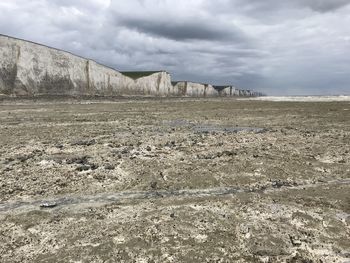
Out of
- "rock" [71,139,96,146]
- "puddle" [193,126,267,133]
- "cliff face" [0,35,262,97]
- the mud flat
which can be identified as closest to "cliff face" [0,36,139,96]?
"cliff face" [0,35,262,97]

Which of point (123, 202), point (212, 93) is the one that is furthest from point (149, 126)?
point (212, 93)

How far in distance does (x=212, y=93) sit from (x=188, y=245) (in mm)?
147265

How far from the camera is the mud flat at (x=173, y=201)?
5809mm

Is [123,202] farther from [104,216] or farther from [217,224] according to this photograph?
[217,224]

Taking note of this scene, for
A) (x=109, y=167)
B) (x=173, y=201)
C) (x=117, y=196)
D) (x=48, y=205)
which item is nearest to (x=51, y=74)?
(x=109, y=167)

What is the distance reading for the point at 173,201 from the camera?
7.94 meters

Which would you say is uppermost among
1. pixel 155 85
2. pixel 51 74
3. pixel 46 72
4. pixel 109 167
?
pixel 46 72

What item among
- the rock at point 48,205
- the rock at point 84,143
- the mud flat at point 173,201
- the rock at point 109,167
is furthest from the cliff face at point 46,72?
the rock at point 48,205

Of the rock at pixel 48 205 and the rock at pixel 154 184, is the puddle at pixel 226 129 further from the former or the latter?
the rock at pixel 48 205

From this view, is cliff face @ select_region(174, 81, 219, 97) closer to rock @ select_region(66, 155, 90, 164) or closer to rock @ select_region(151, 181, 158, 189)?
rock @ select_region(66, 155, 90, 164)

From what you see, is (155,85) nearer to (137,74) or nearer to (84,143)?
(137,74)

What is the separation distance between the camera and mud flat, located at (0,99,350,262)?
Answer: 19.1 ft

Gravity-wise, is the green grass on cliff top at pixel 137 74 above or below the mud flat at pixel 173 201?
above

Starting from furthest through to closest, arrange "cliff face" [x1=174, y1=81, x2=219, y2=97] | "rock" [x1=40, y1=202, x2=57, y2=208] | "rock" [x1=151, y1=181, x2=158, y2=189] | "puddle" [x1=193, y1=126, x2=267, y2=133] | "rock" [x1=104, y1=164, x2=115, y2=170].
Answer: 1. "cliff face" [x1=174, y1=81, x2=219, y2=97]
2. "puddle" [x1=193, y1=126, x2=267, y2=133]
3. "rock" [x1=104, y1=164, x2=115, y2=170]
4. "rock" [x1=151, y1=181, x2=158, y2=189]
5. "rock" [x1=40, y1=202, x2=57, y2=208]
